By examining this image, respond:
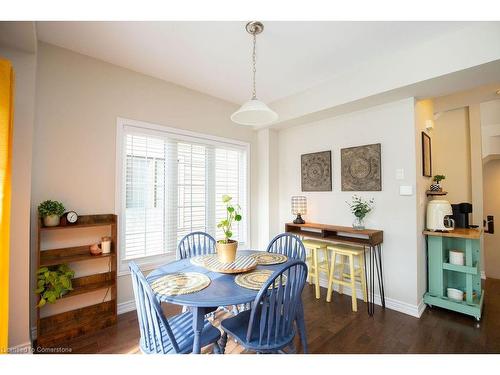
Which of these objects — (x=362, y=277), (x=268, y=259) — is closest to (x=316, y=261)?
(x=362, y=277)

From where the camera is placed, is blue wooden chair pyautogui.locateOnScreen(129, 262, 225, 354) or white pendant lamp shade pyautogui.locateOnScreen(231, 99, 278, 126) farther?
white pendant lamp shade pyautogui.locateOnScreen(231, 99, 278, 126)

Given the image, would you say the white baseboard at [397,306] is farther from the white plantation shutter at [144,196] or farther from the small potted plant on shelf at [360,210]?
the small potted plant on shelf at [360,210]

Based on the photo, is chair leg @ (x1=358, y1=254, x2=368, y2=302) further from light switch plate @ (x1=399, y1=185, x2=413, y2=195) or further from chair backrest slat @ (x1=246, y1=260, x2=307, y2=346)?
chair backrest slat @ (x1=246, y1=260, x2=307, y2=346)

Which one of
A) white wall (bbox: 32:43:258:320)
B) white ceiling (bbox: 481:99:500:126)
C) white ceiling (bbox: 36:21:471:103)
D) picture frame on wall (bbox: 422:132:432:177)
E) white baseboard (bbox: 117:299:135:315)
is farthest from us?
white ceiling (bbox: 481:99:500:126)

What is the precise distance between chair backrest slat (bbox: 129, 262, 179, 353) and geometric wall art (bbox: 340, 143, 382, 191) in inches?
102

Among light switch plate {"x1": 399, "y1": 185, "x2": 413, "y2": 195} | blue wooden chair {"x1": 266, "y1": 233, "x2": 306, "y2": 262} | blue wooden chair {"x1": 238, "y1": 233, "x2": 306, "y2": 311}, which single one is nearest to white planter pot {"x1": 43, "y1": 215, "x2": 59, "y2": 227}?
blue wooden chair {"x1": 238, "y1": 233, "x2": 306, "y2": 311}

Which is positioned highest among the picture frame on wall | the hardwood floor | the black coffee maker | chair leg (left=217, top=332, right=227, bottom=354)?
the picture frame on wall

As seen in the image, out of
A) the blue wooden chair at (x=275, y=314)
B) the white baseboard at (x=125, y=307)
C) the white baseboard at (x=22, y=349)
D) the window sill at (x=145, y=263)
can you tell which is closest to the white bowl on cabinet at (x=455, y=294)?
the blue wooden chair at (x=275, y=314)

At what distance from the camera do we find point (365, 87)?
2.52m

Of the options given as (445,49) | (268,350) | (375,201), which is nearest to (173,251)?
(268,350)

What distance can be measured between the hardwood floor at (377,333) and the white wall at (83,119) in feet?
1.86

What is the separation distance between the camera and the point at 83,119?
2.28 meters

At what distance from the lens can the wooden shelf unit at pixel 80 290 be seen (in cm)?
195

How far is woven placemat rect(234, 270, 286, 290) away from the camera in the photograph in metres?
1.46
